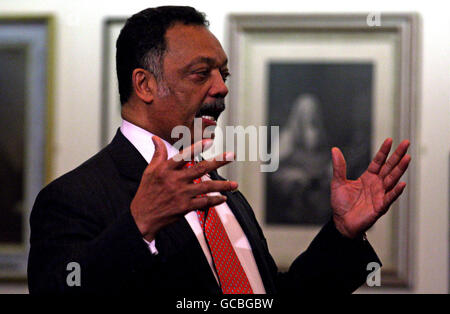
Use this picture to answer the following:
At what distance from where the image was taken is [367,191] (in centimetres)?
105

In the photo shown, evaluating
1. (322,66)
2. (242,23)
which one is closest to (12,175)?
(242,23)

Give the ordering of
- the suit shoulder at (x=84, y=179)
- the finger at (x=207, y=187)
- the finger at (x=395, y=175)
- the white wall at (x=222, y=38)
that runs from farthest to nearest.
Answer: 1. the white wall at (x=222, y=38)
2. the finger at (x=395, y=175)
3. the suit shoulder at (x=84, y=179)
4. the finger at (x=207, y=187)

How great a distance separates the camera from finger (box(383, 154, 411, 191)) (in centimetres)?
101

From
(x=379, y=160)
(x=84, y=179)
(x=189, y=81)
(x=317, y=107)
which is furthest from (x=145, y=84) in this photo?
(x=317, y=107)

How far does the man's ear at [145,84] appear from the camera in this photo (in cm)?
105

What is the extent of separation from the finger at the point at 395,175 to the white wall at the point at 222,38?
0.47 metres

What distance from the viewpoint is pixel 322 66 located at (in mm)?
1529

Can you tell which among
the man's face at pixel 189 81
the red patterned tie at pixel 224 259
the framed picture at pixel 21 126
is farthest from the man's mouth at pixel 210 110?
the framed picture at pixel 21 126

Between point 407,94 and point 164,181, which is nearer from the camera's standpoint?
point 164,181

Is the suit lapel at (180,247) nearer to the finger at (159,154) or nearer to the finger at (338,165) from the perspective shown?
the finger at (159,154)

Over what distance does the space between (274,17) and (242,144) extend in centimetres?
34

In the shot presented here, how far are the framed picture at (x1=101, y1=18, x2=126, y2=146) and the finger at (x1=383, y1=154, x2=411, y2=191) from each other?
75 cm

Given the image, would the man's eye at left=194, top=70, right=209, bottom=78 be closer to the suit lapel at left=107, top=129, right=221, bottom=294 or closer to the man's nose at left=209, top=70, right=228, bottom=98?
the man's nose at left=209, top=70, right=228, bottom=98

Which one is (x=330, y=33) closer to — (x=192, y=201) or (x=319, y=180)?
(x=319, y=180)
